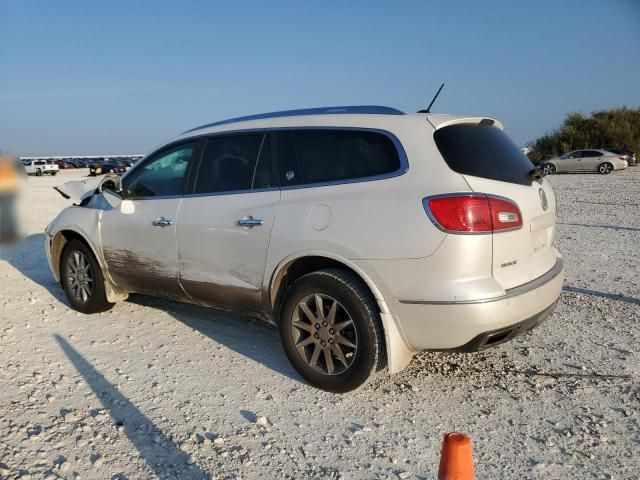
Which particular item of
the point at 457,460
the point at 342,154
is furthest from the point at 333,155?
the point at 457,460

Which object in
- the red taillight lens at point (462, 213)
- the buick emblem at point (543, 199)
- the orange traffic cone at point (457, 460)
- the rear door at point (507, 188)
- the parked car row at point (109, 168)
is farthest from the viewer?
the parked car row at point (109, 168)

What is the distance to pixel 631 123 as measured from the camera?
1421 inches

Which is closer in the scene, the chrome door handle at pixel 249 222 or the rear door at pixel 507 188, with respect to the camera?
the rear door at pixel 507 188

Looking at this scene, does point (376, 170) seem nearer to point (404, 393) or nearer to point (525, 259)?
point (525, 259)

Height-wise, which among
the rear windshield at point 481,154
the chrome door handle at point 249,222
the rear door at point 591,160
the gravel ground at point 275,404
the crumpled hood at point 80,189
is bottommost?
the rear door at point 591,160

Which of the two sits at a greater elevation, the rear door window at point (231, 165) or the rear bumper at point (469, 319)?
the rear door window at point (231, 165)

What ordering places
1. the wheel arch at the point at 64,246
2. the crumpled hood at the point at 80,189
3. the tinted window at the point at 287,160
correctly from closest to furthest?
the tinted window at the point at 287,160
the wheel arch at the point at 64,246
the crumpled hood at the point at 80,189

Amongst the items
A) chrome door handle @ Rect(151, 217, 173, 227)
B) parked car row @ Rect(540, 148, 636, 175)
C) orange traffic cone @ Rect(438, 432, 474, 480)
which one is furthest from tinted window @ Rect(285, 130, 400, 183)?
parked car row @ Rect(540, 148, 636, 175)

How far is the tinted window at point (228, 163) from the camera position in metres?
3.94

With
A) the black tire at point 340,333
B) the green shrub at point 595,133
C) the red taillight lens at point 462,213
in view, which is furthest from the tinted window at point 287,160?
the green shrub at point 595,133

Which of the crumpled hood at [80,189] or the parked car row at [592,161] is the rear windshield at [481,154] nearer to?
the crumpled hood at [80,189]

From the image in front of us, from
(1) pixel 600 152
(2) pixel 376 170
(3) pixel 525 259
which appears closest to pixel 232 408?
(2) pixel 376 170

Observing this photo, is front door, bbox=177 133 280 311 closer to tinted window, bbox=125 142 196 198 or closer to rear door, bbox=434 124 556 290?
tinted window, bbox=125 142 196 198

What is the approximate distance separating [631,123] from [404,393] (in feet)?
130
